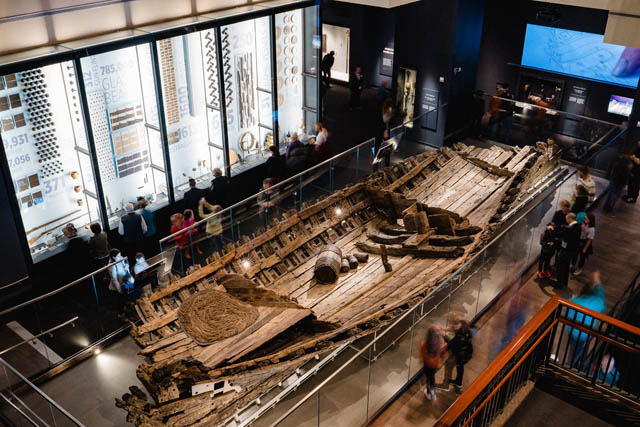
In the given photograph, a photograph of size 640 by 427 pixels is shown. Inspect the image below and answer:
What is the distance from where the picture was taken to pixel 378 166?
44.5 ft

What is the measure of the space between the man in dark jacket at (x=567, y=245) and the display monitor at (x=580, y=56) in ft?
21.6

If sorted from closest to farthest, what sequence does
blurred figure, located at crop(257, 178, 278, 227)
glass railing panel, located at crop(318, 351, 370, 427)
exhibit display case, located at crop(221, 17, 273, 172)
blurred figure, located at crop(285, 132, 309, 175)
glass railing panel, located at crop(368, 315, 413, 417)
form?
glass railing panel, located at crop(318, 351, 370, 427), glass railing panel, located at crop(368, 315, 413, 417), blurred figure, located at crop(257, 178, 278, 227), exhibit display case, located at crop(221, 17, 273, 172), blurred figure, located at crop(285, 132, 309, 175)

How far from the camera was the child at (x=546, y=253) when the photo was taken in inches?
420

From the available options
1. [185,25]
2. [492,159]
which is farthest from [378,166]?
[185,25]

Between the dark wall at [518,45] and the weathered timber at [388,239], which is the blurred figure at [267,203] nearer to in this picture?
the weathered timber at [388,239]

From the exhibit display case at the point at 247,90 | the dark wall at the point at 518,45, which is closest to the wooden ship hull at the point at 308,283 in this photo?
the exhibit display case at the point at 247,90

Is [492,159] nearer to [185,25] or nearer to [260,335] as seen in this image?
[185,25]

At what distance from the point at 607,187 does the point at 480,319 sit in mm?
6005

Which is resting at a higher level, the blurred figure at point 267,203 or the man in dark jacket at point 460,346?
the blurred figure at point 267,203

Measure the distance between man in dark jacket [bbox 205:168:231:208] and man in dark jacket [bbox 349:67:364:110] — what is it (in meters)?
7.15

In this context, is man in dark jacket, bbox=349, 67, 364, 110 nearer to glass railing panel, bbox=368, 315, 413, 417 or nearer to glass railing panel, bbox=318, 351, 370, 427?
glass railing panel, bbox=368, 315, 413, 417

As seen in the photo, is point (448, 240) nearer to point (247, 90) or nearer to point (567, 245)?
point (567, 245)

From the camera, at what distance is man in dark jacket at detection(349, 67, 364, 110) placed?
17859 millimetres

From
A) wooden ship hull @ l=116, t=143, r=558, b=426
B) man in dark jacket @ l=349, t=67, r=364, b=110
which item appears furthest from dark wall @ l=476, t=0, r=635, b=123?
wooden ship hull @ l=116, t=143, r=558, b=426
